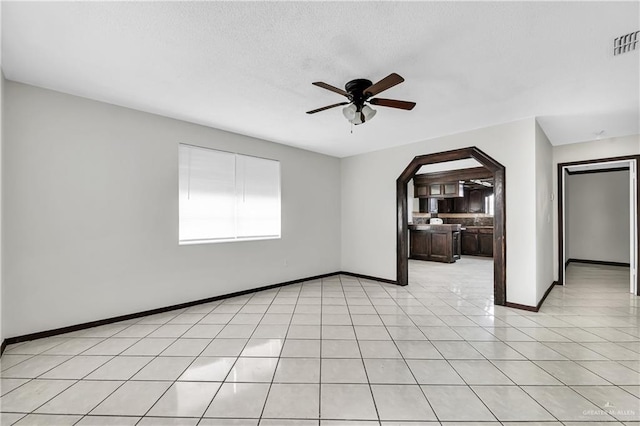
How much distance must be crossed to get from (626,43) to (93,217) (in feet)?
17.4

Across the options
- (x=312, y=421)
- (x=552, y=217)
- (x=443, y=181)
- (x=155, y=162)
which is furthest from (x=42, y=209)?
(x=443, y=181)

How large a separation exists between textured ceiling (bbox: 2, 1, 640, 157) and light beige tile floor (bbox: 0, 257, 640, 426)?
8.63 ft

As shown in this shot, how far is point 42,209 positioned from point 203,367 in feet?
7.90

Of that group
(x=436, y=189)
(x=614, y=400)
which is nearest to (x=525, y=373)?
(x=614, y=400)

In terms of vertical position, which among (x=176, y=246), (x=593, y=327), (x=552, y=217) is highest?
(x=552, y=217)

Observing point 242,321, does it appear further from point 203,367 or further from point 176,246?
point 176,246

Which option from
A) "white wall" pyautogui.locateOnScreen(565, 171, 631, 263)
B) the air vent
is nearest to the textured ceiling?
the air vent

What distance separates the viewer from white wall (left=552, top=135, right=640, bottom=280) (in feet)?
15.2

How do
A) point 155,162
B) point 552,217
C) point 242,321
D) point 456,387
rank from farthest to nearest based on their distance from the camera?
point 552,217, point 155,162, point 242,321, point 456,387

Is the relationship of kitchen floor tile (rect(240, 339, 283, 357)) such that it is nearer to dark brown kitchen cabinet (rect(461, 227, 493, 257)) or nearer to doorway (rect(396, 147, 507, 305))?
doorway (rect(396, 147, 507, 305))

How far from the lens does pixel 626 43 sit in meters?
2.13

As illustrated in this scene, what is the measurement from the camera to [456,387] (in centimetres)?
206

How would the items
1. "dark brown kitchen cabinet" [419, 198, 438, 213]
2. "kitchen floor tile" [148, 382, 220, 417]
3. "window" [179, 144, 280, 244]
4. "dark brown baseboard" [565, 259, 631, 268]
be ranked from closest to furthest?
"kitchen floor tile" [148, 382, 220, 417], "window" [179, 144, 280, 244], "dark brown baseboard" [565, 259, 631, 268], "dark brown kitchen cabinet" [419, 198, 438, 213]

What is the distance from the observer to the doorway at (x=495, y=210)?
3959 mm
